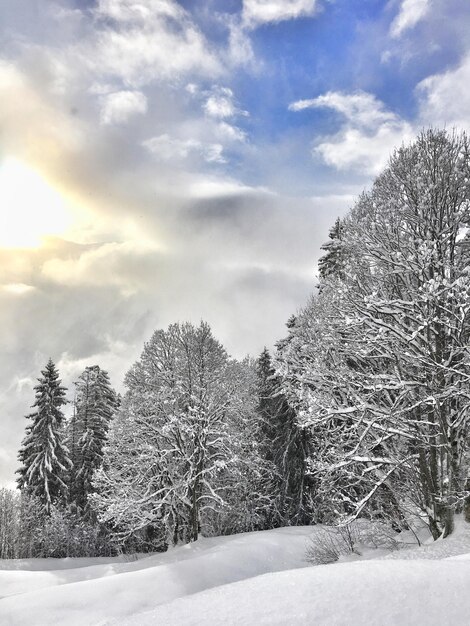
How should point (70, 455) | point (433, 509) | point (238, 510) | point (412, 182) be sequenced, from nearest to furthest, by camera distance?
point (433, 509)
point (412, 182)
point (238, 510)
point (70, 455)

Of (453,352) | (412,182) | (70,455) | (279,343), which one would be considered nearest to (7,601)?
(453,352)

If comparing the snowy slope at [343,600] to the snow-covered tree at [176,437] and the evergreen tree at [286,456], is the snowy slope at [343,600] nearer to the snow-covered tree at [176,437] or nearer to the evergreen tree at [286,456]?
the snow-covered tree at [176,437]

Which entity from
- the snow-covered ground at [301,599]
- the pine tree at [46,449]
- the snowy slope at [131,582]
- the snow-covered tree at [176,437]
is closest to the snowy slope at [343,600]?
the snow-covered ground at [301,599]

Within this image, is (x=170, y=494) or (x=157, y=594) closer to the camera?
(x=157, y=594)

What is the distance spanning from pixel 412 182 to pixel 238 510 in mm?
19816

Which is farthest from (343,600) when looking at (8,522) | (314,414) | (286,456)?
(8,522)

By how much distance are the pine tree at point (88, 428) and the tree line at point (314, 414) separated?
0.51 ft

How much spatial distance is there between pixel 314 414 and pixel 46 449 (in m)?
29.6

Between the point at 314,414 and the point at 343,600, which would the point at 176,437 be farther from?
the point at 343,600

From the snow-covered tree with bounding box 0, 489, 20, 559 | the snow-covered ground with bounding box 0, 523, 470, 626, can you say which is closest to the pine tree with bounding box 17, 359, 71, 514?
the snow-covered tree with bounding box 0, 489, 20, 559

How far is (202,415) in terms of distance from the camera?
74.6ft

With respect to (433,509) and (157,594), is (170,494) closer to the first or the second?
(157,594)

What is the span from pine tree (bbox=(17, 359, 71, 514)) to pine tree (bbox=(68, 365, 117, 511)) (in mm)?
1193

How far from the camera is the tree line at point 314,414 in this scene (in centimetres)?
1055
